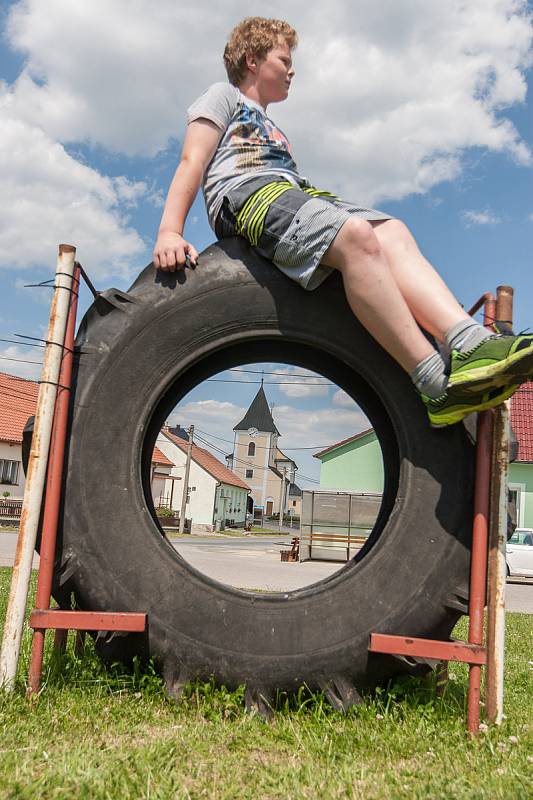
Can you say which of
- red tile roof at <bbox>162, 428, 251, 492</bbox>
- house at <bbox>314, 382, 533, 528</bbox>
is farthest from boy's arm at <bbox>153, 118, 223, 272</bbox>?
red tile roof at <bbox>162, 428, 251, 492</bbox>

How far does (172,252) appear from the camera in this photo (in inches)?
95.0

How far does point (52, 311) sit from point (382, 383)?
122 cm

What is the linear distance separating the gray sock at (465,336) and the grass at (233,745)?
120 centimetres

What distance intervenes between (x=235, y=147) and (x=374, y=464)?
22.1m

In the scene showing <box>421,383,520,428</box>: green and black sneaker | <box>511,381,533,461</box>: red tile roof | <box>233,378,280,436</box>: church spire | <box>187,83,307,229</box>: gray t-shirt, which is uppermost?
<box>233,378,280,436</box>: church spire

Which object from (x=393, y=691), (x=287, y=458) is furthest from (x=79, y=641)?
(x=287, y=458)

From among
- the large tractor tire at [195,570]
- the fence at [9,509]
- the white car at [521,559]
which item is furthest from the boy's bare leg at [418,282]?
the fence at [9,509]

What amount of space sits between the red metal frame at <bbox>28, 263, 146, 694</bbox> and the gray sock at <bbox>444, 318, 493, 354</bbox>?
4.34 ft

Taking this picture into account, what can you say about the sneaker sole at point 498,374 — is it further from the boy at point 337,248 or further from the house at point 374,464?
the house at point 374,464

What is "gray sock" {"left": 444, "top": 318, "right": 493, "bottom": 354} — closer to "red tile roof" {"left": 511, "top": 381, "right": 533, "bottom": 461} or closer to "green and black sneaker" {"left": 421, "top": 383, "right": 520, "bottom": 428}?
"green and black sneaker" {"left": 421, "top": 383, "right": 520, "bottom": 428}

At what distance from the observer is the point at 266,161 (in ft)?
8.56

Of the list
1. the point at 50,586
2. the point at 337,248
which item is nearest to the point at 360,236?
the point at 337,248

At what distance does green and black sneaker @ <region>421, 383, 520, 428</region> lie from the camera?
6.79 feet

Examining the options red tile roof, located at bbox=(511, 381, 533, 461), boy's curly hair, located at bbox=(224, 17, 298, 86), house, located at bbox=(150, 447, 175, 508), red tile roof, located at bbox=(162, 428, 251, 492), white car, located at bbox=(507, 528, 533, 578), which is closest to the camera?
boy's curly hair, located at bbox=(224, 17, 298, 86)
